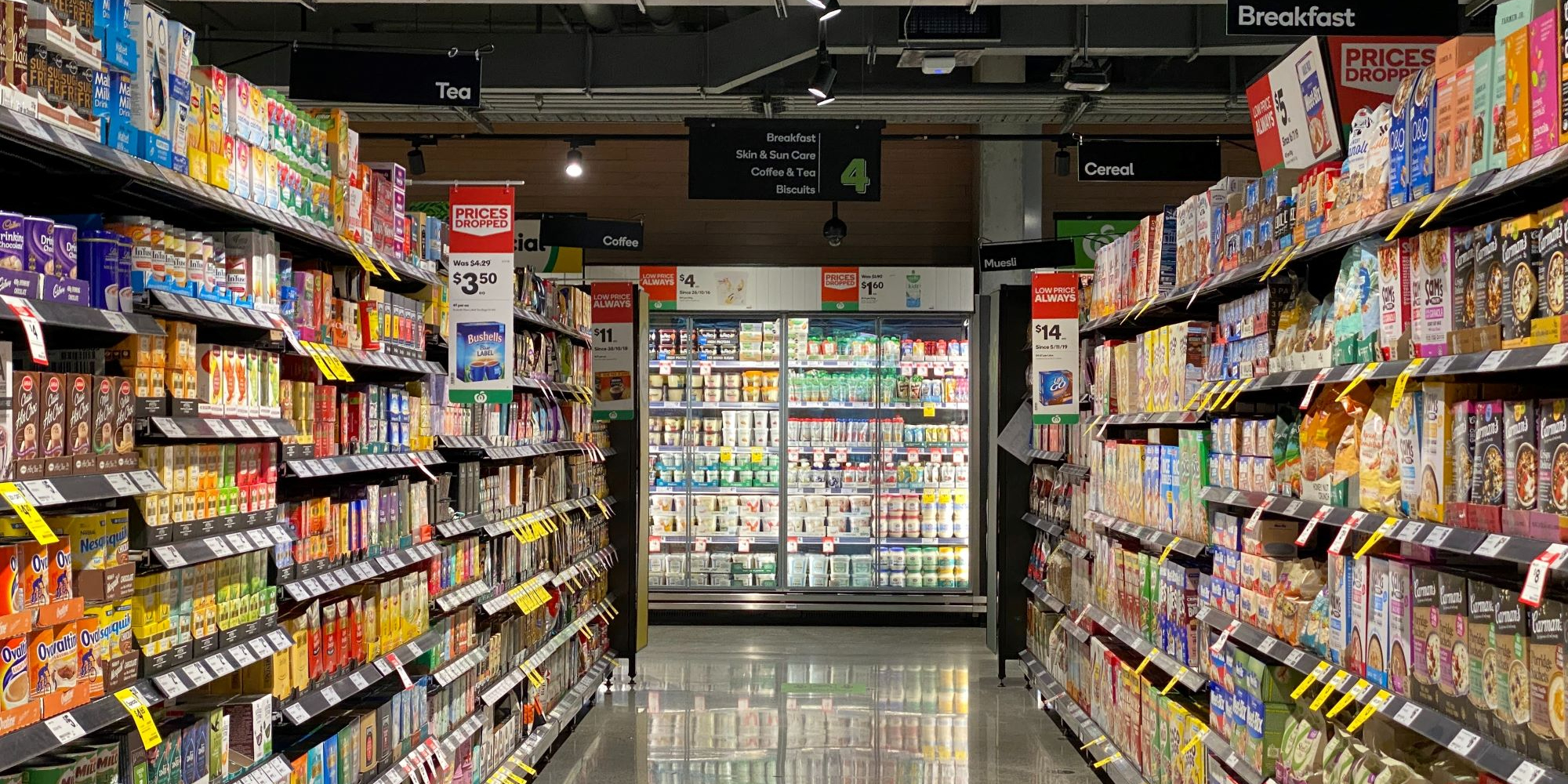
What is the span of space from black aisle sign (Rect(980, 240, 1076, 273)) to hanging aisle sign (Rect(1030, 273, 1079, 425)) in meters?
3.07

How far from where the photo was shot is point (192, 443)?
10.9 feet

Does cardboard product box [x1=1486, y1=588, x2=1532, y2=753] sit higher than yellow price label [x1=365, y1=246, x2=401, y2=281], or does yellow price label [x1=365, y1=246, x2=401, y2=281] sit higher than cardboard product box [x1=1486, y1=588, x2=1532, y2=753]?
yellow price label [x1=365, y1=246, x2=401, y2=281]

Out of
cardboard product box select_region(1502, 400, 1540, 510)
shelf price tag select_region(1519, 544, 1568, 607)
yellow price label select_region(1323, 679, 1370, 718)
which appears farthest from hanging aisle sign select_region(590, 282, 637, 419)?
shelf price tag select_region(1519, 544, 1568, 607)

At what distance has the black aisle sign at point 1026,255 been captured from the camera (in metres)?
10.8

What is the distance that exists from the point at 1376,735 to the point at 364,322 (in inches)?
129

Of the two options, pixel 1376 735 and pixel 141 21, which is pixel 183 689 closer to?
pixel 141 21

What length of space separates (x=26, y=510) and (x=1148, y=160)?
8.16 meters

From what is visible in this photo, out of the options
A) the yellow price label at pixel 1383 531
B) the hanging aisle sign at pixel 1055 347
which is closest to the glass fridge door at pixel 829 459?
the hanging aisle sign at pixel 1055 347

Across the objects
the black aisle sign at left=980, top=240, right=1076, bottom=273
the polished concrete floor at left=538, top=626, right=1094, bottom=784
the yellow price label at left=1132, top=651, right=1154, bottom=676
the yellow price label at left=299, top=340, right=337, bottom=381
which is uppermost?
the black aisle sign at left=980, top=240, right=1076, bottom=273

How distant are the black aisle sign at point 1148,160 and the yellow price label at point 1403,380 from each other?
20.4 feet

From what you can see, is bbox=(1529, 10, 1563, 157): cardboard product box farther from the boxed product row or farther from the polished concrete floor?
the polished concrete floor

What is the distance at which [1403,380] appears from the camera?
316cm

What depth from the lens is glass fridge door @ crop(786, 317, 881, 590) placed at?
484 inches

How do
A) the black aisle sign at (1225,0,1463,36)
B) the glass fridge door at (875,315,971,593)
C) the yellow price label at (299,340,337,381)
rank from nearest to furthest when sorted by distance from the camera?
the yellow price label at (299,340,337,381), the black aisle sign at (1225,0,1463,36), the glass fridge door at (875,315,971,593)
